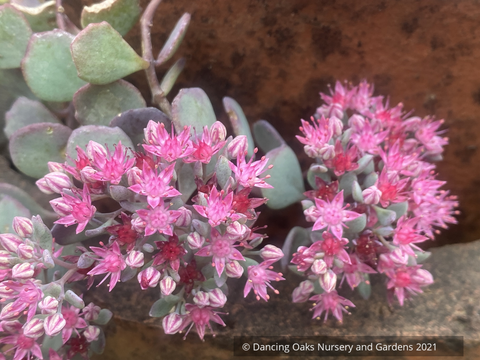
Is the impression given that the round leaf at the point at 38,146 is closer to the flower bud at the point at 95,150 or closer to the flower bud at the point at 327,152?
the flower bud at the point at 95,150

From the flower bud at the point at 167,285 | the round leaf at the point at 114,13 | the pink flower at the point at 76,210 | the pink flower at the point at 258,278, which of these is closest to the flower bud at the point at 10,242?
the pink flower at the point at 76,210

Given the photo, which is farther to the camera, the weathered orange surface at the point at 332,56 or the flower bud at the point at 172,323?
the weathered orange surface at the point at 332,56

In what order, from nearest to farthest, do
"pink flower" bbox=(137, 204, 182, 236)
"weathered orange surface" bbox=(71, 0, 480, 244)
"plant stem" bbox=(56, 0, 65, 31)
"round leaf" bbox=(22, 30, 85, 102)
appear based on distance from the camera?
"pink flower" bbox=(137, 204, 182, 236)
"round leaf" bbox=(22, 30, 85, 102)
"plant stem" bbox=(56, 0, 65, 31)
"weathered orange surface" bbox=(71, 0, 480, 244)

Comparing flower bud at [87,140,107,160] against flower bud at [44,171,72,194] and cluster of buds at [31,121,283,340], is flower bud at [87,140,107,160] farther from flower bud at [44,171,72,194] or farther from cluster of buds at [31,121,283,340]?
flower bud at [44,171,72,194]

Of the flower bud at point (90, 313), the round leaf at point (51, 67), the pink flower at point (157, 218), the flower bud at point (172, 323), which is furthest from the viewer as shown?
the round leaf at point (51, 67)

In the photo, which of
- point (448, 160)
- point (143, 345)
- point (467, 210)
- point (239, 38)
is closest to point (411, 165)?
point (448, 160)

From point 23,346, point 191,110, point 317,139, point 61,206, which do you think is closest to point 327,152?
point 317,139

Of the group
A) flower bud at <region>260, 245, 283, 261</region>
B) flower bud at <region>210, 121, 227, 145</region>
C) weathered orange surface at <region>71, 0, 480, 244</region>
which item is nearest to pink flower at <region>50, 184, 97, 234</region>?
flower bud at <region>210, 121, 227, 145</region>
